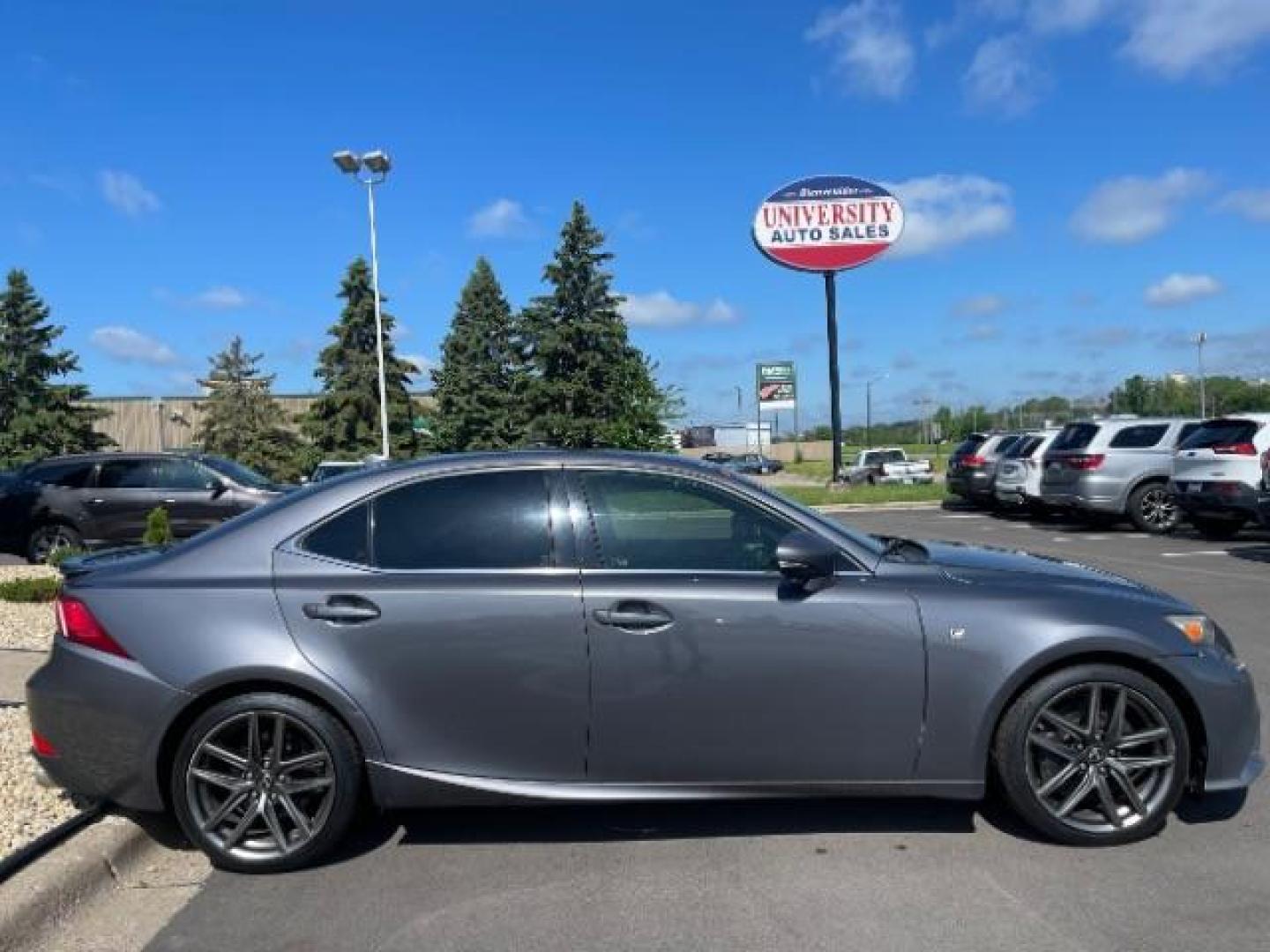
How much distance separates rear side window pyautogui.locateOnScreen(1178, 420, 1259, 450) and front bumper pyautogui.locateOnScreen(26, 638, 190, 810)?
14.1 meters

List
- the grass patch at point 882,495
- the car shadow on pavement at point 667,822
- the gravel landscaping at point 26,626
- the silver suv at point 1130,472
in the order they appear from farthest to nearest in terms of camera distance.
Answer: the grass patch at point 882,495
the silver suv at point 1130,472
the gravel landscaping at point 26,626
the car shadow on pavement at point 667,822

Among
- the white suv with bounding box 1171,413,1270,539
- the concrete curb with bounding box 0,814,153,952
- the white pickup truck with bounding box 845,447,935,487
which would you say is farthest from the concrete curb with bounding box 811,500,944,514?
the concrete curb with bounding box 0,814,153,952

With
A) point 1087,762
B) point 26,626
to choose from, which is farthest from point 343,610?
point 26,626

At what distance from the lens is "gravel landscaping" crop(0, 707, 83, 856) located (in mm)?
4242

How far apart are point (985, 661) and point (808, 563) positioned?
2.57 ft

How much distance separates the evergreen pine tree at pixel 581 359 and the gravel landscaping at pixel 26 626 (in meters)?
29.7

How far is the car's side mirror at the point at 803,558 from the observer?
13.0ft

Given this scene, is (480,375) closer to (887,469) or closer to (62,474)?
(887,469)

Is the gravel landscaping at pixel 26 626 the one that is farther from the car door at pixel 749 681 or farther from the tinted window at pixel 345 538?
the car door at pixel 749 681

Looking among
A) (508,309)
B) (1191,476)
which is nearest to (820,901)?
(1191,476)

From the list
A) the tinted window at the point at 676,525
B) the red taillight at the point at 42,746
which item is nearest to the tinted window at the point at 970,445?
the tinted window at the point at 676,525

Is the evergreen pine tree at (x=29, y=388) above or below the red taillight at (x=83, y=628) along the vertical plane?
above

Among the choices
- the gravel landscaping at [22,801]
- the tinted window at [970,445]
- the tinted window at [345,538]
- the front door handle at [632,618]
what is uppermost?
the tinted window at [970,445]

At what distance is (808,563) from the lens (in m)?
3.98
